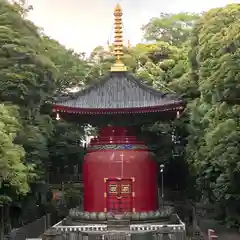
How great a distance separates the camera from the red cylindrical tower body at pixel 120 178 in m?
25.0

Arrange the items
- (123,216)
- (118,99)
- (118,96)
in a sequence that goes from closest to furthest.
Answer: (123,216) → (118,99) → (118,96)

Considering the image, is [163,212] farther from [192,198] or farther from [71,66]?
[71,66]

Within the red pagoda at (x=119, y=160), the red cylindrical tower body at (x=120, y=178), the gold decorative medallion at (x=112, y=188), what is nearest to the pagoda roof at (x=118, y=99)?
the red pagoda at (x=119, y=160)

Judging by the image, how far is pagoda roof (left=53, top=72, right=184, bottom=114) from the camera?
25125 mm

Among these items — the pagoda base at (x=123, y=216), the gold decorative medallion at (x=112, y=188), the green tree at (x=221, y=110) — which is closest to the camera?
the green tree at (x=221, y=110)

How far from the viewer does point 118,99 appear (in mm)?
26016

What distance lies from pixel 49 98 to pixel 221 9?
38.7ft

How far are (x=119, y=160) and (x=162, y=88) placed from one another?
10.2 m

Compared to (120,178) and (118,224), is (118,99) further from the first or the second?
(118,224)

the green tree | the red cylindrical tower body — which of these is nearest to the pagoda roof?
the red cylindrical tower body

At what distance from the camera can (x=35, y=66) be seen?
83.7ft

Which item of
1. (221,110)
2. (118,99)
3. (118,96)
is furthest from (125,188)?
(221,110)

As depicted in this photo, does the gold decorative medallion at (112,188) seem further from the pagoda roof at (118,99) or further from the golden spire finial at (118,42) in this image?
the golden spire finial at (118,42)

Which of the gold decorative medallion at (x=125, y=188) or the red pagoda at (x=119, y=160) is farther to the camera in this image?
the gold decorative medallion at (x=125, y=188)
